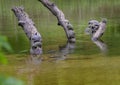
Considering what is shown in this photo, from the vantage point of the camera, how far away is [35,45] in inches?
396

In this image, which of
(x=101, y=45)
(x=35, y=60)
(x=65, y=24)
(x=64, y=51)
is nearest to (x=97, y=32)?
(x=65, y=24)

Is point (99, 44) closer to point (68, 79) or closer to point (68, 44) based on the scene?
point (68, 44)

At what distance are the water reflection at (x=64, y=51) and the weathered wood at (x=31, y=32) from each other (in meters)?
0.48

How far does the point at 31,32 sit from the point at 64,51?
100 centimetres

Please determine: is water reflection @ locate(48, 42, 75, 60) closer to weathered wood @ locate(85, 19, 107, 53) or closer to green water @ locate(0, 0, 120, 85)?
green water @ locate(0, 0, 120, 85)

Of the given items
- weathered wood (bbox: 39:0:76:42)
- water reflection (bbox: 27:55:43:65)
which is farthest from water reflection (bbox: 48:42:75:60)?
weathered wood (bbox: 39:0:76:42)

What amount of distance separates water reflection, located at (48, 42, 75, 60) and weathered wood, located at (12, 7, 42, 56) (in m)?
0.48

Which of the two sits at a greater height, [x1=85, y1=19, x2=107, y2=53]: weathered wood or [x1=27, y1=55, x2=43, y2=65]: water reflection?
[x1=85, y1=19, x2=107, y2=53]: weathered wood

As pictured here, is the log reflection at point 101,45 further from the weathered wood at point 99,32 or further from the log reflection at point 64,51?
the log reflection at point 64,51

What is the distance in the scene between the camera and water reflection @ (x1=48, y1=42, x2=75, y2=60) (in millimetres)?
9320

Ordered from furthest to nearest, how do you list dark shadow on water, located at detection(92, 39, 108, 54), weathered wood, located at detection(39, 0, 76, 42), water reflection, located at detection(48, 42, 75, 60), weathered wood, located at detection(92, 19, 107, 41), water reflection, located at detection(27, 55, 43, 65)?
weathered wood, located at detection(92, 19, 107, 41), weathered wood, located at detection(39, 0, 76, 42), dark shadow on water, located at detection(92, 39, 108, 54), water reflection, located at detection(48, 42, 75, 60), water reflection, located at detection(27, 55, 43, 65)

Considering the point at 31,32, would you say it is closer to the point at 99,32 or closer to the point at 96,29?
the point at 99,32

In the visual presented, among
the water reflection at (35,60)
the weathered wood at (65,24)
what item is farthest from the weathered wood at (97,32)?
the water reflection at (35,60)

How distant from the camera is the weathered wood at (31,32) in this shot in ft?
33.1
